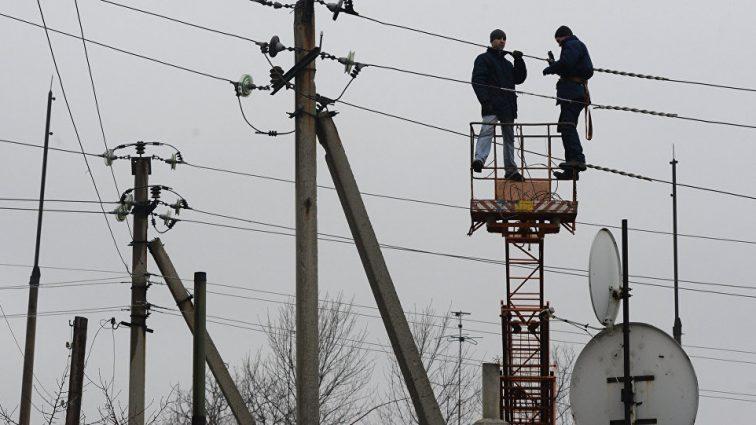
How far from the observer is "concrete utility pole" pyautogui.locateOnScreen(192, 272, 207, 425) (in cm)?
1573

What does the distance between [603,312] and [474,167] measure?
8.34 meters

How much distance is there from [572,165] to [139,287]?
29.4 ft

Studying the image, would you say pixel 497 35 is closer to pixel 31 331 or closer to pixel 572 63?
pixel 572 63

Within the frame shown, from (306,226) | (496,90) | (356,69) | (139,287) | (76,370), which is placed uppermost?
(496,90)

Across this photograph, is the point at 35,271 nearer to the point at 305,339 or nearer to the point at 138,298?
the point at 138,298

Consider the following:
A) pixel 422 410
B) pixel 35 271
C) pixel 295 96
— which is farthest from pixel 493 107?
pixel 35 271

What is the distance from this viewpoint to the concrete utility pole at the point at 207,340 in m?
23.0

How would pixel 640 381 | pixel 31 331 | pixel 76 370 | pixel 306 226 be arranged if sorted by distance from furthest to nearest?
pixel 31 331 → pixel 76 370 → pixel 306 226 → pixel 640 381

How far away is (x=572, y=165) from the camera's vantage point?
19719 mm

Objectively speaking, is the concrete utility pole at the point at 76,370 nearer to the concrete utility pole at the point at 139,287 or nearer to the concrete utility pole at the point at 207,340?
the concrete utility pole at the point at 207,340

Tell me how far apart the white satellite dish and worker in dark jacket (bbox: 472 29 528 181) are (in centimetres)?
742

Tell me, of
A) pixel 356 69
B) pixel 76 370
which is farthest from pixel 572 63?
pixel 76 370

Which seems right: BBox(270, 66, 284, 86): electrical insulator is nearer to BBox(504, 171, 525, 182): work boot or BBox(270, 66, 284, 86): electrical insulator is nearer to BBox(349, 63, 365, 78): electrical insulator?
BBox(349, 63, 365, 78): electrical insulator

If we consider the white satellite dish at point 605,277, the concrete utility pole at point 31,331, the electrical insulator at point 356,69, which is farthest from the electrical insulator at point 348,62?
the concrete utility pole at point 31,331
